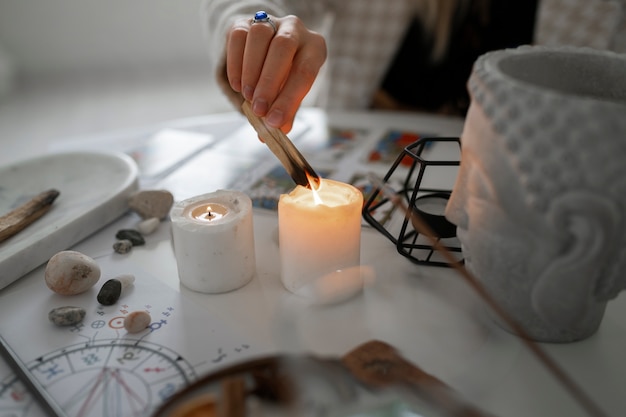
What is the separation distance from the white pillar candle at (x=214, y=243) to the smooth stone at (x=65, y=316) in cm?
10

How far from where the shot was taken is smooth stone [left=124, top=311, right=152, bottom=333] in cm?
48

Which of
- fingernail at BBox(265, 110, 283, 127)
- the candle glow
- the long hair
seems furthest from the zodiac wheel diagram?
the long hair

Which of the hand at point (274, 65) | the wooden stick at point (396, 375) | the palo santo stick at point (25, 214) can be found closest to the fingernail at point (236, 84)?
the hand at point (274, 65)

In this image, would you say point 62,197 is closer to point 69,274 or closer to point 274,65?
point 69,274

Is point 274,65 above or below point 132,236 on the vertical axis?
above

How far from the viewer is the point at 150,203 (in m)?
0.67

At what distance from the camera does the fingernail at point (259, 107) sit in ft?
1.95

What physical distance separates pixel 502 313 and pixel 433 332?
8 cm

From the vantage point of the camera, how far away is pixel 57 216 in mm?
658

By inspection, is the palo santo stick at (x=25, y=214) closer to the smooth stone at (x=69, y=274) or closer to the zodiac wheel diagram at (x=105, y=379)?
the smooth stone at (x=69, y=274)

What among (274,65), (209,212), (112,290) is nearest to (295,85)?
(274,65)

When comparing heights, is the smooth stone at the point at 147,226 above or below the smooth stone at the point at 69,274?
below

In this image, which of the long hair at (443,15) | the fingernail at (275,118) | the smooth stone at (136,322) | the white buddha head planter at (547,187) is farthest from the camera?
the long hair at (443,15)

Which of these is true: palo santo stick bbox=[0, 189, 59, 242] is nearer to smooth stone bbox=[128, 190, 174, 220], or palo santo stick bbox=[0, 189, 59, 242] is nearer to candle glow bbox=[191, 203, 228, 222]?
smooth stone bbox=[128, 190, 174, 220]
